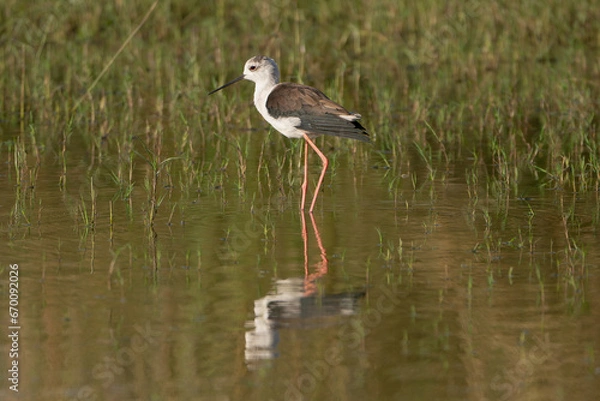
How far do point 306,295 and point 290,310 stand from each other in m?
0.28

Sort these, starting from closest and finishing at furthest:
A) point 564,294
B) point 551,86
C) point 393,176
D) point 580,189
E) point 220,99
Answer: point 564,294 → point 580,189 → point 393,176 → point 220,99 → point 551,86

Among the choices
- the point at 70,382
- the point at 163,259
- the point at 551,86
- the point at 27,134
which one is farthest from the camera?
the point at 551,86

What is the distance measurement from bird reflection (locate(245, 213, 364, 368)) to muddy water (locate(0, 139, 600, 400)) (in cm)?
1

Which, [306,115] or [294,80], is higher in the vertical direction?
[294,80]

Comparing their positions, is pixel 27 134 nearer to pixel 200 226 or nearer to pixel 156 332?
pixel 200 226

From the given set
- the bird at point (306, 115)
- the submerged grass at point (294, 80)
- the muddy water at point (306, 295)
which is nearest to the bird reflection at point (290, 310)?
the muddy water at point (306, 295)

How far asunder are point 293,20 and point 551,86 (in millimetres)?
4931

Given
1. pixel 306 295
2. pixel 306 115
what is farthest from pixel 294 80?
pixel 306 295

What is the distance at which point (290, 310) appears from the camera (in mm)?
5906

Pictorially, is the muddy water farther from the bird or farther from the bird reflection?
the bird

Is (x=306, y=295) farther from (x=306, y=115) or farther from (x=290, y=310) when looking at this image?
(x=306, y=115)

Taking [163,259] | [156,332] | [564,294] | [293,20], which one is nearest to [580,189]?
[564,294]

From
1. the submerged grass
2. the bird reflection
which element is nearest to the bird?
the submerged grass

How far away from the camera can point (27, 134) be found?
11.4m
